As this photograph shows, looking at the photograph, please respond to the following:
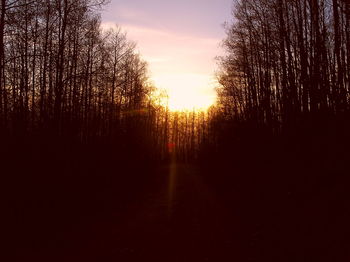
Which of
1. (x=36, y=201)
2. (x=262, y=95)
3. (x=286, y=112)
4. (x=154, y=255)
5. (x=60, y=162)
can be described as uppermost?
(x=262, y=95)

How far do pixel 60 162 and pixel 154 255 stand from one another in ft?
20.3

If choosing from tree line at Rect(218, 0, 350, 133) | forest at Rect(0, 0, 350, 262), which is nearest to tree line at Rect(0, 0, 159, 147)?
forest at Rect(0, 0, 350, 262)

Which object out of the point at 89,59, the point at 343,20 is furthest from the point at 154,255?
the point at 89,59

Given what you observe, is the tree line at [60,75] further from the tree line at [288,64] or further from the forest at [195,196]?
the tree line at [288,64]

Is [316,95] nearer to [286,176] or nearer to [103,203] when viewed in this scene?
[286,176]

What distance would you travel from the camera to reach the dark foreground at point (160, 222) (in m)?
6.26

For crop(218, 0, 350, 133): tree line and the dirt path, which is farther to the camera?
crop(218, 0, 350, 133): tree line

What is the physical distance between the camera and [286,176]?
12812 millimetres

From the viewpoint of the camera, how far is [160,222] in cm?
943

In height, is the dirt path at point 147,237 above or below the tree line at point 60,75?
below

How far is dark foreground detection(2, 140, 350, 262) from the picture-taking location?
20.5 feet

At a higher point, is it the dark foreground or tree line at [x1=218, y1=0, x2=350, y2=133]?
tree line at [x1=218, y1=0, x2=350, y2=133]

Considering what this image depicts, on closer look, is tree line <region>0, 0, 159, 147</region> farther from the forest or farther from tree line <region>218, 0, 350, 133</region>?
tree line <region>218, 0, 350, 133</region>

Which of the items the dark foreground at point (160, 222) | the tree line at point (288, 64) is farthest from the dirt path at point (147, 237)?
the tree line at point (288, 64)
